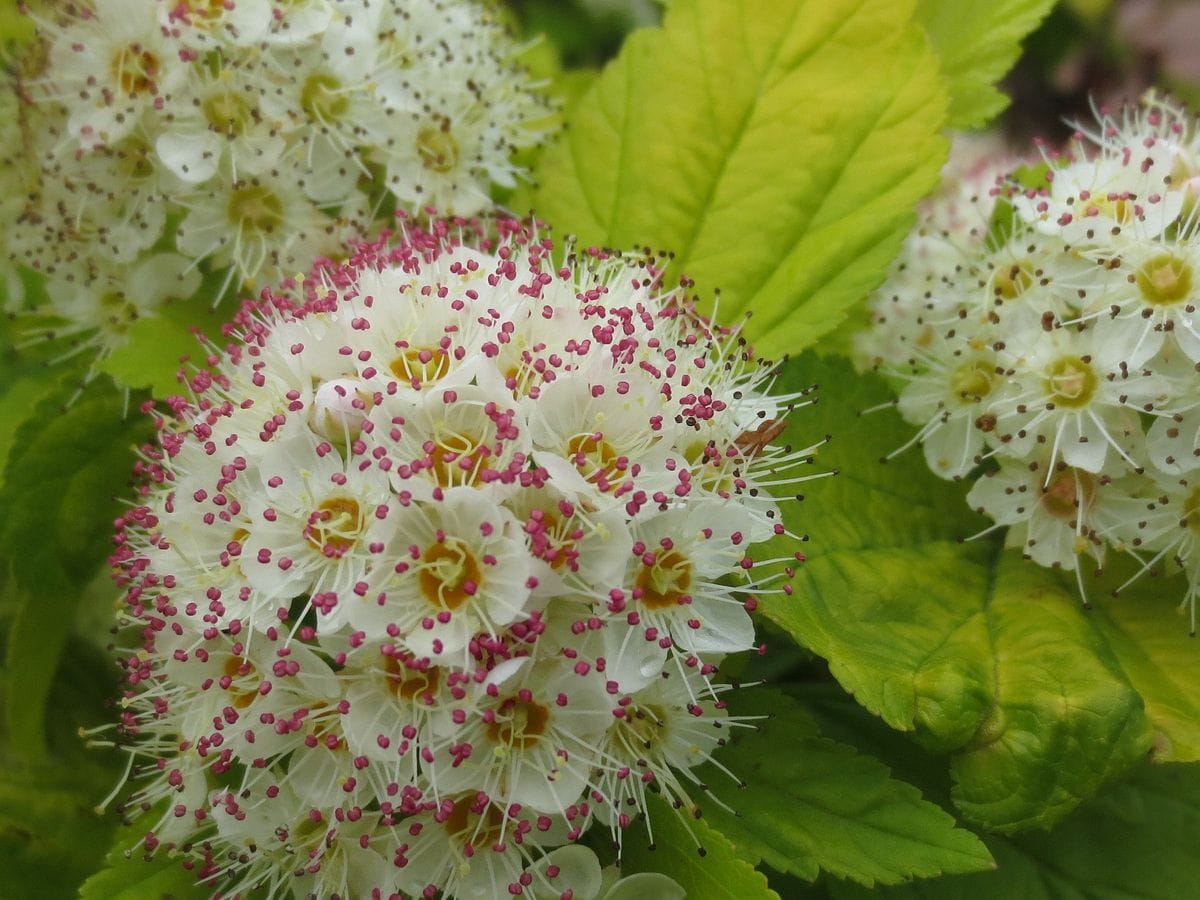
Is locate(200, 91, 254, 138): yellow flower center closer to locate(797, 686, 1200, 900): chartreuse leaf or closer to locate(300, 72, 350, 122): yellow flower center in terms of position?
locate(300, 72, 350, 122): yellow flower center

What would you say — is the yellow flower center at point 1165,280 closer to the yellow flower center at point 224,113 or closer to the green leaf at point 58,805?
the yellow flower center at point 224,113

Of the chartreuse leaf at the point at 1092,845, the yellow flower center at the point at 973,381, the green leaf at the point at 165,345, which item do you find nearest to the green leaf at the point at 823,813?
the chartreuse leaf at the point at 1092,845

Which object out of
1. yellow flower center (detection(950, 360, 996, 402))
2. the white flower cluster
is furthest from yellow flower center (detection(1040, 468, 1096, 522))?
the white flower cluster

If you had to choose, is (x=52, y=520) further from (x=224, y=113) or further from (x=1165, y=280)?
(x=1165, y=280)

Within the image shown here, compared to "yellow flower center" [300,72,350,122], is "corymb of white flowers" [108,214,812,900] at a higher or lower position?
lower

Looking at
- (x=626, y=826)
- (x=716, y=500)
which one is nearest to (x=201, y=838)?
(x=626, y=826)

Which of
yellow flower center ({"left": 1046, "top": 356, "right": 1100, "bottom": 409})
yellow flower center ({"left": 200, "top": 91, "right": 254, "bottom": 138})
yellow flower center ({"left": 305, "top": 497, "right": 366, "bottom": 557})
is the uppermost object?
yellow flower center ({"left": 200, "top": 91, "right": 254, "bottom": 138})
